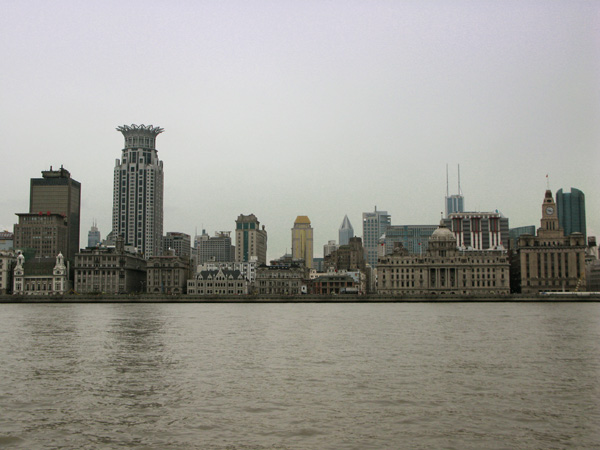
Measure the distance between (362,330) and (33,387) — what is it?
43.4m

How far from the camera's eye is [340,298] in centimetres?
19838

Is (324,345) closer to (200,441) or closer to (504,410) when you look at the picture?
(504,410)

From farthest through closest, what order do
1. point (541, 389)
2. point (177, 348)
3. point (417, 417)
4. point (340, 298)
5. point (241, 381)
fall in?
point (340, 298) < point (177, 348) < point (241, 381) < point (541, 389) < point (417, 417)

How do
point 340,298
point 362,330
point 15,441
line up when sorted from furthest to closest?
point 340,298
point 362,330
point 15,441

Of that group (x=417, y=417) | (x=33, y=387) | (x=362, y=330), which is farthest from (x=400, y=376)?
(x=362, y=330)

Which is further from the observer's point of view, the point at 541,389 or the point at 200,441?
the point at 541,389

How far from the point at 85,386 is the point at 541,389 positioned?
22956mm

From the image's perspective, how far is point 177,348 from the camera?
55.0m

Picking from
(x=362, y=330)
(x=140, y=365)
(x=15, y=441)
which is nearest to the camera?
(x=15, y=441)

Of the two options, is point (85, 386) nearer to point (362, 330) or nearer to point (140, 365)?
point (140, 365)

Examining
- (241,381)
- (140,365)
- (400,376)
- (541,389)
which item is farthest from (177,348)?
(541,389)

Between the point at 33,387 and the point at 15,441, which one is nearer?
the point at 15,441

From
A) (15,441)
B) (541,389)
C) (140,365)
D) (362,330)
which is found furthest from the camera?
(362,330)

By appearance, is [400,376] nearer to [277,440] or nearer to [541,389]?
[541,389]
